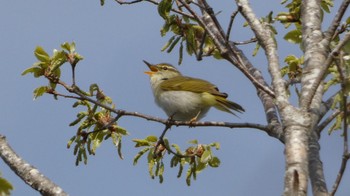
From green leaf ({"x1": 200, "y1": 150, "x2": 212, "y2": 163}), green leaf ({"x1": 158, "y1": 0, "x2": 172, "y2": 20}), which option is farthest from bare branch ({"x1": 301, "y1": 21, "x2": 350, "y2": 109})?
green leaf ({"x1": 200, "y1": 150, "x2": 212, "y2": 163})

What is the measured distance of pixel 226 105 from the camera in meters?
8.82

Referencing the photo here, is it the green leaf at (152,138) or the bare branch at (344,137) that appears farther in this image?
the green leaf at (152,138)

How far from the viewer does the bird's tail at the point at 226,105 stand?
846cm

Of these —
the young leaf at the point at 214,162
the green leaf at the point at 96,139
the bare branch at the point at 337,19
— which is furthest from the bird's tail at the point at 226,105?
the bare branch at the point at 337,19

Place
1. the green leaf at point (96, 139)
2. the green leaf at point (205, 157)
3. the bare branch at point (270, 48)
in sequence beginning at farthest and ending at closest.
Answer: the green leaf at point (205, 157)
the green leaf at point (96, 139)
the bare branch at point (270, 48)

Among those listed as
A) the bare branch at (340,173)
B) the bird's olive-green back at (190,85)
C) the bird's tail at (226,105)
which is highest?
the bird's olive-green back at (190,85)

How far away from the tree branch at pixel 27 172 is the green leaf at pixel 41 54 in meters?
1.15

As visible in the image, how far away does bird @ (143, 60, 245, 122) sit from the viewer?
9164mm

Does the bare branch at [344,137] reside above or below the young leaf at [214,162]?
below

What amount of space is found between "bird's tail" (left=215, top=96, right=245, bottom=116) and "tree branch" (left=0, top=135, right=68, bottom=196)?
349cm

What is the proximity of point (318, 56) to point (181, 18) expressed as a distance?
276cm

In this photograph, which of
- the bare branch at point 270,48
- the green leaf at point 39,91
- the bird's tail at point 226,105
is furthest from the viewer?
the bird's tail at point 226,105

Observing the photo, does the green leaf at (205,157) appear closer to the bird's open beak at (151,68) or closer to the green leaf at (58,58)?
the green leaf at (58,58)

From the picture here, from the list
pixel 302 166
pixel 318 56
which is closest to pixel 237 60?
pixel 318 56
